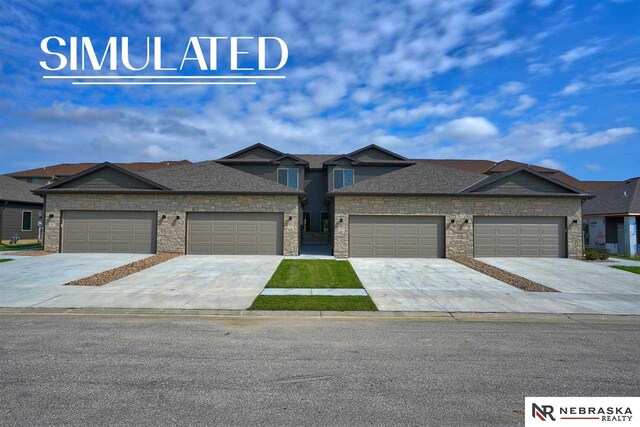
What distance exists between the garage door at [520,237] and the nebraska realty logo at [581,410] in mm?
16842

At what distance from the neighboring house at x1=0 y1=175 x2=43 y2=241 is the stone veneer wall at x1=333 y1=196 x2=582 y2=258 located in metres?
24.7

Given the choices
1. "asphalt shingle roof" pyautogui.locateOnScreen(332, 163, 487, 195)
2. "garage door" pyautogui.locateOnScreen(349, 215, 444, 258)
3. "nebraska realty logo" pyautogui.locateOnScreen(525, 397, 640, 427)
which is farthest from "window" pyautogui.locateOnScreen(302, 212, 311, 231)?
"nebraska realty logo" pyautogui.locateOnScreen(525, 397, 640, 427)

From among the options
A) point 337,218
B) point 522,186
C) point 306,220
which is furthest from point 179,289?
point 306,220

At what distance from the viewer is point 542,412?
4301mm

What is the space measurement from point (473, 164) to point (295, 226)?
31561mm

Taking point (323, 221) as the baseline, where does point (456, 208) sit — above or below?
above

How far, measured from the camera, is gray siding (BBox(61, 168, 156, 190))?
836 inches

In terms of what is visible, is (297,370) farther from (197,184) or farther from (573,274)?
(197,184)

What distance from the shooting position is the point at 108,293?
1081 centimetres

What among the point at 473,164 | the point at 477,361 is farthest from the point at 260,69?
the point at 473,164

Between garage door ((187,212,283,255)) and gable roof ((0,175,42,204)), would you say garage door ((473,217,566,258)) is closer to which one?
garage door ((187,212,283,255))

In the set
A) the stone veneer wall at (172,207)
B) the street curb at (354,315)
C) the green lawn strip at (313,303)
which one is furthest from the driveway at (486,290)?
the stone veneer wall at (172,207)

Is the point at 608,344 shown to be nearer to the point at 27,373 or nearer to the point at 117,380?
the point at 117,380

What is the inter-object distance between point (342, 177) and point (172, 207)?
13.4 metres
